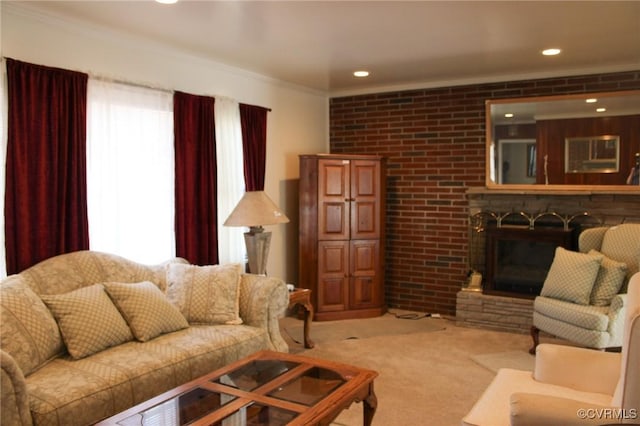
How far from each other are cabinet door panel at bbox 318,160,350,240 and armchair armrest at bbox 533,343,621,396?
2920 mm

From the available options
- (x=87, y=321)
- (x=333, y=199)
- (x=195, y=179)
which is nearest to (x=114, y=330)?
(x=87, y=321)

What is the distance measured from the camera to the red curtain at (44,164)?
117 inches

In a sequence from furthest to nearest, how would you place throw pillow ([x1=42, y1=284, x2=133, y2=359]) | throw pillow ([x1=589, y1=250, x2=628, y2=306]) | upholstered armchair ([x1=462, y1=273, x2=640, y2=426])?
1. throw pillow ([x1=589, y1=250, x2=628, y2=306])
2. throw pillow ([x1=42, y1=284, x2=133, y2=359])
3. upholstered armchair ([x1=462, y1=273, x2=640, y2=426])

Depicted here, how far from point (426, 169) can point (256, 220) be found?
7.18 ft

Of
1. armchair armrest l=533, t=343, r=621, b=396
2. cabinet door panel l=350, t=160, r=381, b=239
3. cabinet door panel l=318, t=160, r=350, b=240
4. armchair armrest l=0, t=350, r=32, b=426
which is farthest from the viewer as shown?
cabinet door panel l=350, t=160, r=381, b=239

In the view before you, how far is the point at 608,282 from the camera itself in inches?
148

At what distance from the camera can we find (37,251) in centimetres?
313

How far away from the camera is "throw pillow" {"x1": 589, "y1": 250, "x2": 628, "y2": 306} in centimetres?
373

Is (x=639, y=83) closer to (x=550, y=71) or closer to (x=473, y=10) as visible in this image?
(x=550, y=71)

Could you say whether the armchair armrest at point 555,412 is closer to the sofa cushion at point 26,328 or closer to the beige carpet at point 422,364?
the beige carpet at point 422,364

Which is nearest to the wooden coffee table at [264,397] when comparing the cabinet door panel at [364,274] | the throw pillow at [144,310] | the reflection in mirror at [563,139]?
the throw pillow at [144,310]

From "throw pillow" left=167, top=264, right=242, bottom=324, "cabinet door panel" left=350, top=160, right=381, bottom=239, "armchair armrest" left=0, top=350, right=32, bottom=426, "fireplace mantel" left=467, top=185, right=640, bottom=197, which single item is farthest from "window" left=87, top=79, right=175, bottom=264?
"fireplace mantel" left=467, top=185, right=640, bottom=197

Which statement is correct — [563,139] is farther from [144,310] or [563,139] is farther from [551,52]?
[144,310]

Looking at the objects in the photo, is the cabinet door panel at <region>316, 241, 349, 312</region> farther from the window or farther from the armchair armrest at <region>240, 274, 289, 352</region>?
the window
